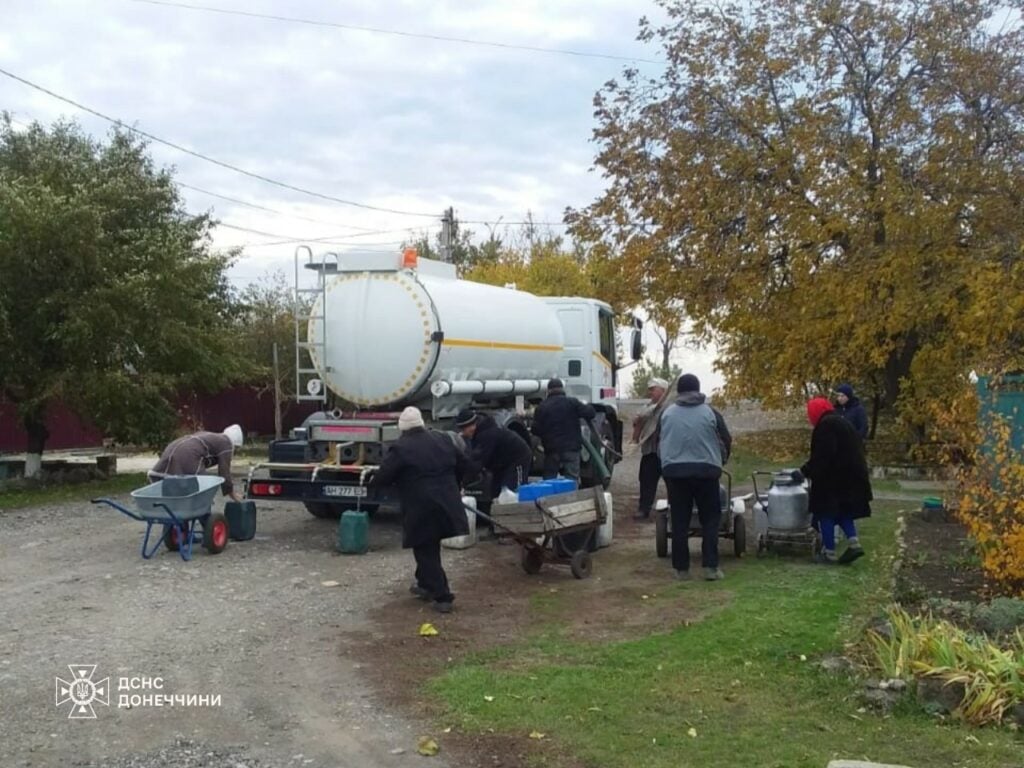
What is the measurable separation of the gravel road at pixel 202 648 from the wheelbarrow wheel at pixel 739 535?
283 cm

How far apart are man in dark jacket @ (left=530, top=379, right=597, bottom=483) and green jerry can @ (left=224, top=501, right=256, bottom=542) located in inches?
136

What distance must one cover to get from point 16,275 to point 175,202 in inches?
181

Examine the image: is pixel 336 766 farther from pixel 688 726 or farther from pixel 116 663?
pixel 116 663

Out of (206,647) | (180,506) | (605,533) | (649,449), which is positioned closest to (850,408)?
(649,449)

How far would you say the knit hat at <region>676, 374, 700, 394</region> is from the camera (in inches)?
378

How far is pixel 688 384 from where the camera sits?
966 cm

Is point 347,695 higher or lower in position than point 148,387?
lower

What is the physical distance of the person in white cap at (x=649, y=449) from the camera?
1248cm

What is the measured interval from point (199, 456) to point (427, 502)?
354 cm

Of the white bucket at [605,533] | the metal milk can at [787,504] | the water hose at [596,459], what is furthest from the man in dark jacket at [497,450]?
the metal milk can at [787,504]

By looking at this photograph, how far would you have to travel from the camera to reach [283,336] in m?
27.7

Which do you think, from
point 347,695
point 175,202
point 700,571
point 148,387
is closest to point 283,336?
point 175,202

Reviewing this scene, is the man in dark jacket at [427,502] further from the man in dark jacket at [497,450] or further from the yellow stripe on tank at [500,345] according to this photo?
the yellow stripe on tank at [500,345]

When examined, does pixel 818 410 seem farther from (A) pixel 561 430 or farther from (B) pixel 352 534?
(B) pixel 352 534
